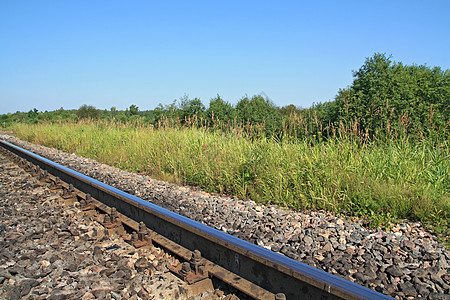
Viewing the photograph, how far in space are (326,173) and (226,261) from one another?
300 cm

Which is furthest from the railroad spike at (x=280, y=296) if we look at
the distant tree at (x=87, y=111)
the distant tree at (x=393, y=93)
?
the distant tree at (x=87, y=111)

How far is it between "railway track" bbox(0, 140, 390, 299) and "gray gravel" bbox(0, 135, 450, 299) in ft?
2.51

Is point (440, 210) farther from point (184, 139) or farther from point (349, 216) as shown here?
point (184, 139)

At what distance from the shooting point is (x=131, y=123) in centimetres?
1376

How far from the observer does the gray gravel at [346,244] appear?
269 cm

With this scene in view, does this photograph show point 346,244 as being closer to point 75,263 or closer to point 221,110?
point 75,263

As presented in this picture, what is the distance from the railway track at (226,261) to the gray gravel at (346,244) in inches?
30.1

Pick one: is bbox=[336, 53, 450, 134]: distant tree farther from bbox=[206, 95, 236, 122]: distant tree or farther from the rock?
the rock

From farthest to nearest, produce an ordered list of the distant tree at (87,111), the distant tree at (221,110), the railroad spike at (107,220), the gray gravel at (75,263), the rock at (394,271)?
the distant tree at (87,111), the distant tree at (221,110), the railroad spike at (107,220), the rock at (394,271), the gray gravel at (75,263)

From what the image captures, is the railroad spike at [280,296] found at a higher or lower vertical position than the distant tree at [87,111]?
lower

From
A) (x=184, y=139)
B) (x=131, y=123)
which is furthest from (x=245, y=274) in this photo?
(x=131, y=123)

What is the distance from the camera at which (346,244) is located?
11.3 ft

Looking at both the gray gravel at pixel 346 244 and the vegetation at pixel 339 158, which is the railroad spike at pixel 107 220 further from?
the vegetation at pixel 339 158

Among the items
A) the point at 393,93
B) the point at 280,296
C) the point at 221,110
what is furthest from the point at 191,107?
the point at 280,296
